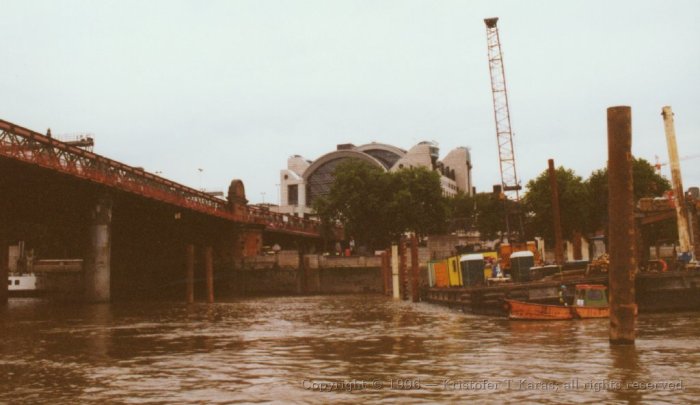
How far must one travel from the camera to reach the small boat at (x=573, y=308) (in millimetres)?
30916

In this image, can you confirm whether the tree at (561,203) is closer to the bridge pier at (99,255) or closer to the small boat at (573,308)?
the bridge pier at (99,255)

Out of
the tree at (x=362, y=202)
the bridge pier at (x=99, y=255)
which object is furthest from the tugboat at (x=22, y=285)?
the tree at (x=362, y=202)

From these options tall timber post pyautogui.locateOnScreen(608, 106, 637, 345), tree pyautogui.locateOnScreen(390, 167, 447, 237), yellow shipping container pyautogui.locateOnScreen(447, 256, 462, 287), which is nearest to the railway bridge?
tree pyautogui.locateOnScreen(390, 167, 447, 237)

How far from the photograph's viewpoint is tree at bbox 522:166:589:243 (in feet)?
284

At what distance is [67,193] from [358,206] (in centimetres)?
4224

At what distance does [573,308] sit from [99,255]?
118 ft

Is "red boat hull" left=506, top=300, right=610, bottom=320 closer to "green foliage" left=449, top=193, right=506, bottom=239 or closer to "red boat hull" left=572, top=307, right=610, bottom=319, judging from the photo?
"red boat hull" left=572, top=307, right=610, bottom=319

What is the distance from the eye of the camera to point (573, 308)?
1232 inches

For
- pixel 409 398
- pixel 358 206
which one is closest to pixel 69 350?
pixel 409 398

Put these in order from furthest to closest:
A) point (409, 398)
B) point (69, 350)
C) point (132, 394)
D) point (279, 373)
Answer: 1. point (69, 350)
2. point (279, 373)
3. point (132, 394)
4. point (409, 398)

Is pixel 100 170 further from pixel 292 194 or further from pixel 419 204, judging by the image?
pixel 292 194

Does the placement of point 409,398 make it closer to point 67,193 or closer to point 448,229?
point 67,193

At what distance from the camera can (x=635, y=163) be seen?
83562 millimetres

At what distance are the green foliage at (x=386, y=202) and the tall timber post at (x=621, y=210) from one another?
7192 cm
